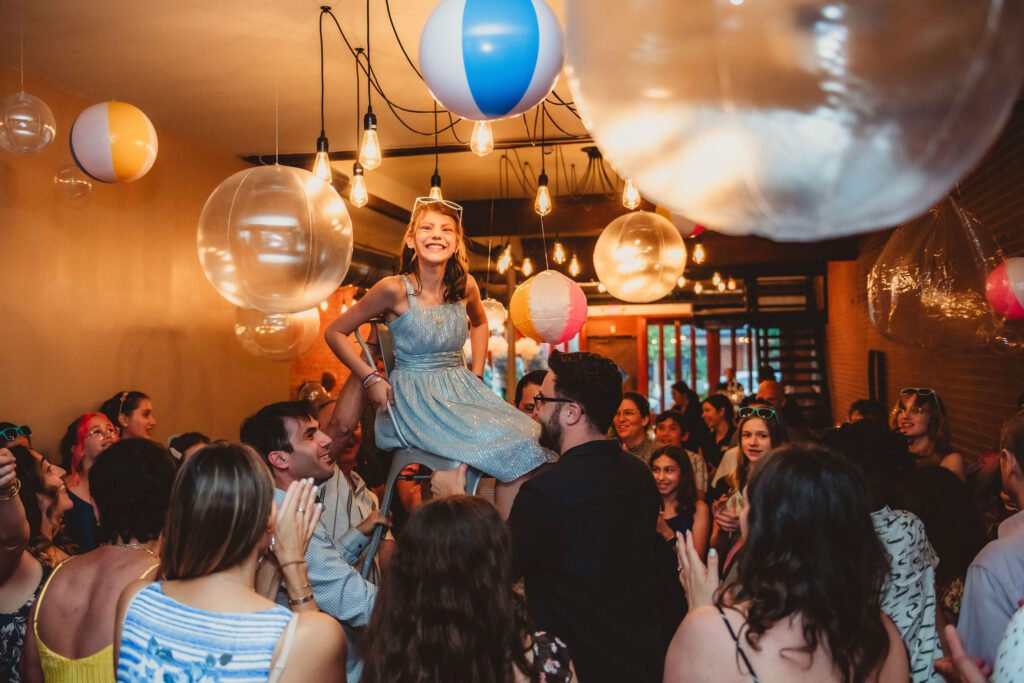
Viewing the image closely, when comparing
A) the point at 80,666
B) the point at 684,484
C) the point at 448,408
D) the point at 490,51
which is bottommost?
the point at 80,666

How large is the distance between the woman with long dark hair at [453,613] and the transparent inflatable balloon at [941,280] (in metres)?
2.80

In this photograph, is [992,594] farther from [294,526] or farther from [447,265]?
[447,265]

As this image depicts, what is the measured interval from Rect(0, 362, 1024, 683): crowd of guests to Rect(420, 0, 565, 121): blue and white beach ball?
30.0 inches

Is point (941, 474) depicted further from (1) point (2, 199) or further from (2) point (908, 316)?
(1) point (2, 199)

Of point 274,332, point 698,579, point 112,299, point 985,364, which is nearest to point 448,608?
point 698,579

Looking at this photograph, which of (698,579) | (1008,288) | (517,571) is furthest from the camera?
(1008,288)

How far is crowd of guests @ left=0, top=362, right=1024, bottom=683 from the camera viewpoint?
54.0 inches

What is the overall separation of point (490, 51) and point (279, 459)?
1.18m

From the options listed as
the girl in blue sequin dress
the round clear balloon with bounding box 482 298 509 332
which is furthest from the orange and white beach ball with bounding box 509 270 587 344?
the round clear balloon with bounding box 482 298 509 332

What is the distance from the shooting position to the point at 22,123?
3.32 meters

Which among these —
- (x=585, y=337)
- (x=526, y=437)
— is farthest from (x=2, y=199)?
(x=585, y=337)

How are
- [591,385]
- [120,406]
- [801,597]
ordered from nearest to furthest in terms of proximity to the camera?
1. [801,597]
2. [591,385]
3. [120,406]

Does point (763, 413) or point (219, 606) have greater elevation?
point (763, 413)

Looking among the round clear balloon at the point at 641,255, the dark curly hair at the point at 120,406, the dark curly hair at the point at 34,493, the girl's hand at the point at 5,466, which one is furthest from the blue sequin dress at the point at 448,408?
the dark curly hair at the point at 120,406
